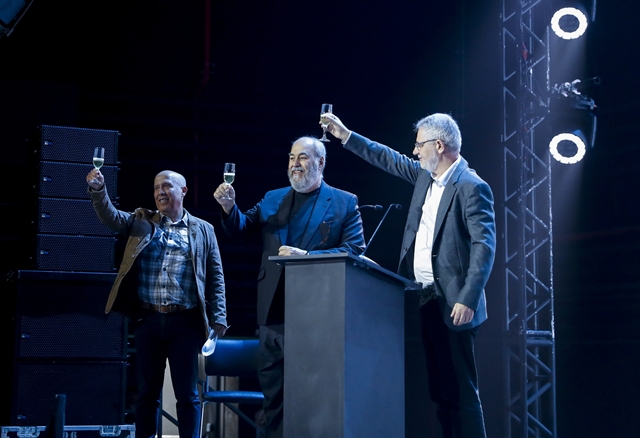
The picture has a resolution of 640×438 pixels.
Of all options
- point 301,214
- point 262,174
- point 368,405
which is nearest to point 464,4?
point 262,174

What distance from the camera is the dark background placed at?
627cm

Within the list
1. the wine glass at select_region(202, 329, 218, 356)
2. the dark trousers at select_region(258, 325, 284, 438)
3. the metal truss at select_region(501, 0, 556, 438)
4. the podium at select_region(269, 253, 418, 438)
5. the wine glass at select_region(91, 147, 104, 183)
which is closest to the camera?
the podium at select_region(269, 253, 418, 438)

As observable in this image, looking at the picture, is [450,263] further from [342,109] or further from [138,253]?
[342,109]

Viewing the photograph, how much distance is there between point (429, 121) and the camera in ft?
11.8

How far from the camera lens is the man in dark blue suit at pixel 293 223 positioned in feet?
11.9

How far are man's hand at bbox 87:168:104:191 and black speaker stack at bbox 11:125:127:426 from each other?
51 cm

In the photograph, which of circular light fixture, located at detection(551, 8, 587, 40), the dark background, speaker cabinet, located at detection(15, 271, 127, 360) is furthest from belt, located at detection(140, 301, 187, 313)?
circular light fixture, located at detection(551, 8, 587, 40)

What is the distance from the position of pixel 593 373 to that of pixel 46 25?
554 cm

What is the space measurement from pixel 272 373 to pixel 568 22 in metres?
3.89

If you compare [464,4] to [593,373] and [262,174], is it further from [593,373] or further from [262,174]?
[593,373]

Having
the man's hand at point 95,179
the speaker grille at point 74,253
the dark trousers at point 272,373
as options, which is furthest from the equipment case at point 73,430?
the man's hand at point 95,179

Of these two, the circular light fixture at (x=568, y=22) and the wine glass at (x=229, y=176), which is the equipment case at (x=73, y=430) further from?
the circular light fixture at (x=568, y=22)

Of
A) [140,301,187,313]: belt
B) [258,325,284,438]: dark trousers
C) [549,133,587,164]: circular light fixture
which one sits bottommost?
[258,325,284,438]: dark trousers

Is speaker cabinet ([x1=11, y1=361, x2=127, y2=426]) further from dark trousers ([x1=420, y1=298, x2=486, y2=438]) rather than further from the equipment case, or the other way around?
dark trousers ([x1=420, y1=298, x2=486, y2=438])
